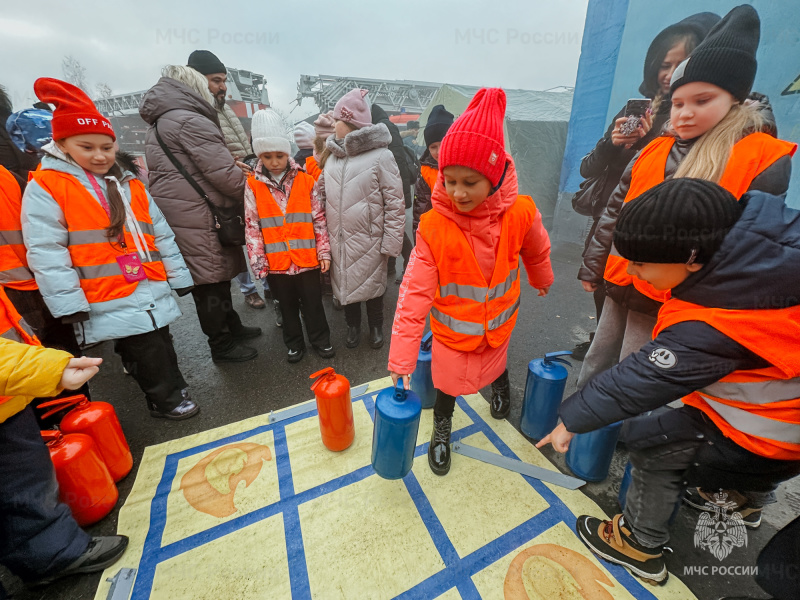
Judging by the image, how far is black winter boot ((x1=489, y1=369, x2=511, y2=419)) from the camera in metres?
2.35

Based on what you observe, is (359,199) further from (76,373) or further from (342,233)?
(76,373)

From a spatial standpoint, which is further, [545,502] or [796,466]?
[545,502]

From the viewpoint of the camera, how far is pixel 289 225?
2.69 metres

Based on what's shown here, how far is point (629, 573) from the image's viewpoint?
4.96 feet

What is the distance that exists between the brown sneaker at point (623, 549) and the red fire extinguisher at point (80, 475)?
2.53 meters

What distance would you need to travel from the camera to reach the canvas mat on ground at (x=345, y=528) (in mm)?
1485

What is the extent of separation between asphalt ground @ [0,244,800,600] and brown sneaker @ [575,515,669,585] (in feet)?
0.54

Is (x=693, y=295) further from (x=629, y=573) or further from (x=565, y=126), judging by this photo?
(x=565, y=126)

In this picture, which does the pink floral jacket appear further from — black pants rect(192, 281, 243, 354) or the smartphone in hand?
the smartphone in hand

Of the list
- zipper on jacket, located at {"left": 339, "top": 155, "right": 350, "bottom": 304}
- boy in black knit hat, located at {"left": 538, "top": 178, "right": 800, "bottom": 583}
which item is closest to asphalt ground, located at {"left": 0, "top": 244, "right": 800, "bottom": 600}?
boy in black knit hat, located at {"left": 538, "top": 178, "right": 800, "bottom": 583}

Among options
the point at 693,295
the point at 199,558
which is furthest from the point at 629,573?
the point at 199,558

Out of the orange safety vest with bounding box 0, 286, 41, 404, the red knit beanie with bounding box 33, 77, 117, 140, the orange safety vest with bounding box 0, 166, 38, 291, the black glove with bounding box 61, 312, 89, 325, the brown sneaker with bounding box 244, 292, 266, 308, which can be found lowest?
the brown sneaker with bounding box 244, 292, 266, 308

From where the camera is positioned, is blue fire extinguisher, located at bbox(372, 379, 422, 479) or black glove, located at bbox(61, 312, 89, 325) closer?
blue fire extinguisher, located at bbox(372, 379, 422, 479)

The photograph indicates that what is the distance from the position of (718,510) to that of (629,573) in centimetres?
70
